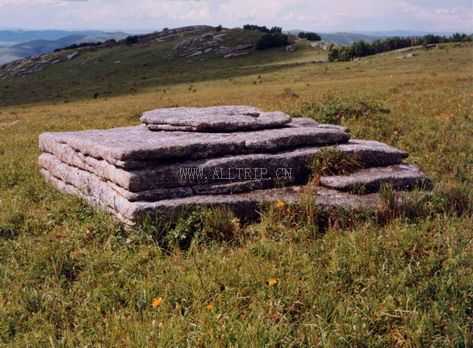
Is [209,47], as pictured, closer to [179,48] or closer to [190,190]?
[179,48]

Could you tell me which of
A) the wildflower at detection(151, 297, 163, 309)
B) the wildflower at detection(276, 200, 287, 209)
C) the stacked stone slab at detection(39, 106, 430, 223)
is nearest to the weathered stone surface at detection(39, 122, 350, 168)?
the stacked stone slab at detection(39, 106, 430, 223)

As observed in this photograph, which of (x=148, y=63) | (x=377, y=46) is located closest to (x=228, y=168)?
(x=377, y=46)

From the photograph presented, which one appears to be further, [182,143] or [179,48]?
[179,48]

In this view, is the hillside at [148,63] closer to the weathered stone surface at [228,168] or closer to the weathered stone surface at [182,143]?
the weathered stone surface at [182,143]

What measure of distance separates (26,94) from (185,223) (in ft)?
230

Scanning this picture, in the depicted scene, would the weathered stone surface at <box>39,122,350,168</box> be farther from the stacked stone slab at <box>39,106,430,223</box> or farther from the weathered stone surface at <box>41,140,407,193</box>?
the weathered stone surface at <box>41,140,407,193</box>

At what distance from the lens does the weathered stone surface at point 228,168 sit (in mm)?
7320

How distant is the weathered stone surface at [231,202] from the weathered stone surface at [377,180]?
0.16 meters

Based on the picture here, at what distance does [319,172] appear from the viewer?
8.29 metres

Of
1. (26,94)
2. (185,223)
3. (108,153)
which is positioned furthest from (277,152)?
(26,94)

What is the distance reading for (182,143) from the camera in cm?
777

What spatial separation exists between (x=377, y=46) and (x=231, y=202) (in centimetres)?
9070

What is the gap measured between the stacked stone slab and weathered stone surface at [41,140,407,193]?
0.02 m

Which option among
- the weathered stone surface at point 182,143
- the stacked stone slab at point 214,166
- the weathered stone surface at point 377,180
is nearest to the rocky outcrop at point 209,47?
the stacked stone slab at point 214,166
